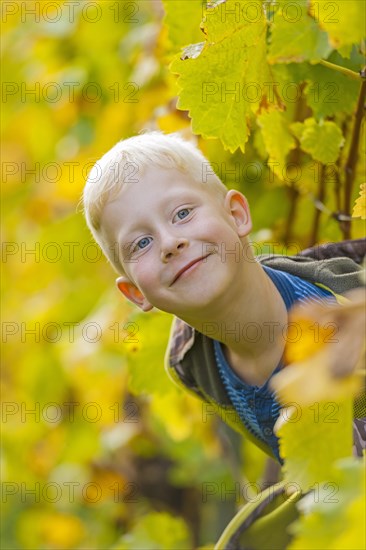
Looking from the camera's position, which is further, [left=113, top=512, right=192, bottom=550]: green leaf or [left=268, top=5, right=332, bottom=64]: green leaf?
[left=113, top=512, right=192, bottom=550]: green leaf

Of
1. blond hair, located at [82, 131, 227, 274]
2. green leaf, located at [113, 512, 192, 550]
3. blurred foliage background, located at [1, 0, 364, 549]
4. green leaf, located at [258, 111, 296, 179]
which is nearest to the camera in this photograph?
blond hair, located at [82, 131, 227, 274]

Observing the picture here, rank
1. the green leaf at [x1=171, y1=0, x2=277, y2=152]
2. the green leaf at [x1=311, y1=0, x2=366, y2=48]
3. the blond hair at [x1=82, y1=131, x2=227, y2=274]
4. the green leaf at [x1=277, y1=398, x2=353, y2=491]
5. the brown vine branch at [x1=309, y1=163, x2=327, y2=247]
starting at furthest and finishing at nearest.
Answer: the brown vine branch at [x1=309, y1=163, x2=327, y2=247]
the blond hair at [x1=82, y1=131, x2=227, y2=274]
the green leaf at [x1=171, y1=0, x2=277, y2=152]
the green leaf at [x1=311, y1=0, x2=366, y2=48]
the green leaf at [x1=277, y1=398, x2=353, y2=491]

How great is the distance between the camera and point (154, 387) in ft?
5.11

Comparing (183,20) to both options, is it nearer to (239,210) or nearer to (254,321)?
(239,210)

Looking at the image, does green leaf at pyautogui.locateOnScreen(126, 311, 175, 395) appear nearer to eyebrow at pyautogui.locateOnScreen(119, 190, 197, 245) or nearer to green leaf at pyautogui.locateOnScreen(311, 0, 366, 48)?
eyebrow at pyautogui.locateOnScreen(119, 190, 197, 245)

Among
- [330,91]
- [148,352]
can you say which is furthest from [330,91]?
[148,352]

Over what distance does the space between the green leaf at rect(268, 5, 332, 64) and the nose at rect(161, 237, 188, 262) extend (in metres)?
0.22

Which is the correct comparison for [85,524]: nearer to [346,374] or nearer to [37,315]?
[37,315]

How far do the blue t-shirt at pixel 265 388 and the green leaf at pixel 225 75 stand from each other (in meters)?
0.19

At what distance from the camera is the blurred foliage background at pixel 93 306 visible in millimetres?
1642

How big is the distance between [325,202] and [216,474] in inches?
53.8

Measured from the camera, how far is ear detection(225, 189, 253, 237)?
1.19m

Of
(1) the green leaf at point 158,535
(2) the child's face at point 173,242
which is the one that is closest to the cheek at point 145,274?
(2) the child's face at point 173,242

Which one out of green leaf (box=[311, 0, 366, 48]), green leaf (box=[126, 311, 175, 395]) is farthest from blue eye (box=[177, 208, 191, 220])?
green leaf (box=[126, 311, 175, 395])
